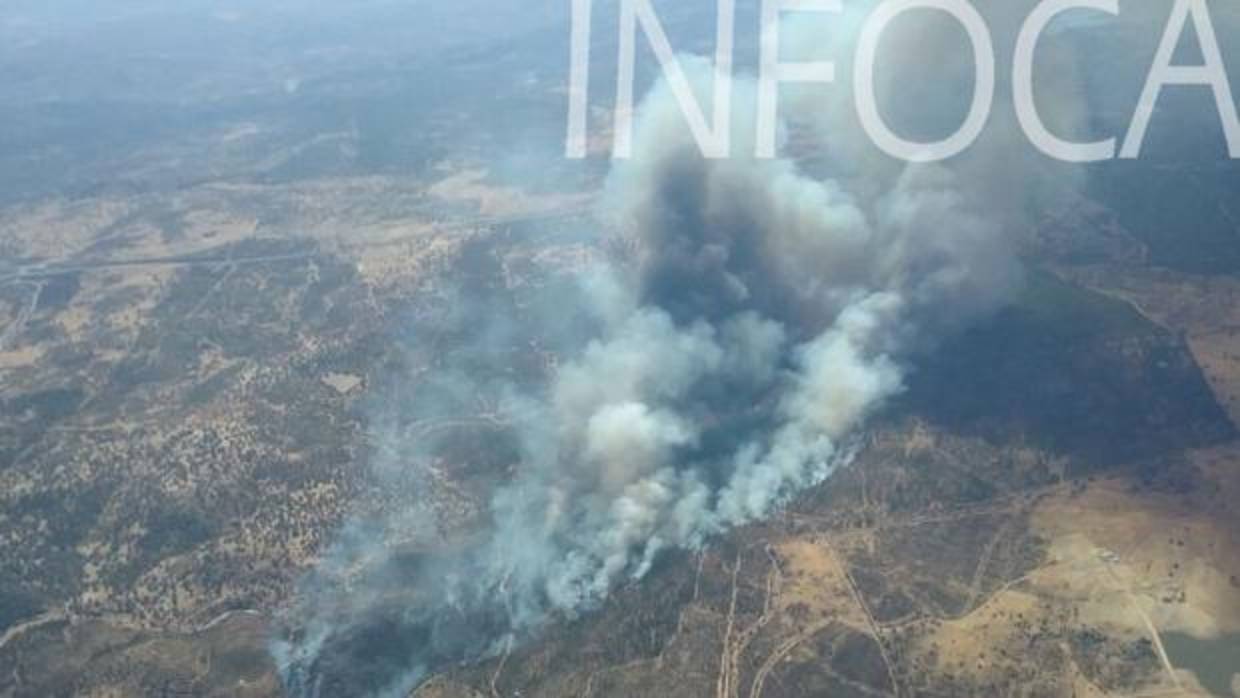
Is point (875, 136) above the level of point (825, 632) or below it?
above

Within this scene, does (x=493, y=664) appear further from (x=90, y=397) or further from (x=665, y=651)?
(x=90, y=397)

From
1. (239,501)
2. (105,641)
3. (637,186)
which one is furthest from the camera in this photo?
(637,186)

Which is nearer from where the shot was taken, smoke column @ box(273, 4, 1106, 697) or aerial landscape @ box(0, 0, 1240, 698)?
aerial landscape @ box(0, 0, 1240, 698)

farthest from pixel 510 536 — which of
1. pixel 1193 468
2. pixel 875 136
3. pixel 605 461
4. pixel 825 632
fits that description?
pixel 875 136

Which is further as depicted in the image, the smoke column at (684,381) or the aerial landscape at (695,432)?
the smoke column at (684,381)

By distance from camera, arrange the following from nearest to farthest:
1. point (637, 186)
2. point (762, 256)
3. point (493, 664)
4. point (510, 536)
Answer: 1. point (493, 664)
2. point (510, 536)
3. point (762, 256)
4. point (637, 186)
